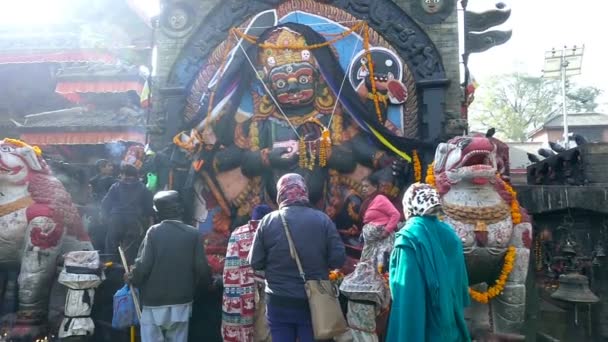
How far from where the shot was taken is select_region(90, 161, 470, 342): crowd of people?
2.87 meters

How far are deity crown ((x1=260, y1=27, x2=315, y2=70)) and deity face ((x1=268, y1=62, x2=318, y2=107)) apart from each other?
0.12m

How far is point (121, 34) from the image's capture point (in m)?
18.0

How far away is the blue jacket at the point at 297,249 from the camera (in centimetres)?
354

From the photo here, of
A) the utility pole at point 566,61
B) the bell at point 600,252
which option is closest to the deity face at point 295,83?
the bell at point 600,252

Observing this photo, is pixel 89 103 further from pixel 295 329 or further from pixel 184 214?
pixel 295 329

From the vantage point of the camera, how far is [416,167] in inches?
260

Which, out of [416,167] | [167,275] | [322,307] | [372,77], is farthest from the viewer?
[372,77]

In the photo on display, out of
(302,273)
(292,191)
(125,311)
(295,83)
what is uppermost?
(295,83)

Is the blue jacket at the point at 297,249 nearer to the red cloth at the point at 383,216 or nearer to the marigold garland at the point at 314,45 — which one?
the red cloth at the point at 383,216

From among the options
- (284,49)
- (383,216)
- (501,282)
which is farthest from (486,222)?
(284,49)

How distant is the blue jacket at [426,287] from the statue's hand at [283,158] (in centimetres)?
389

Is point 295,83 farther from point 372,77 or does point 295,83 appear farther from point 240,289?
point 240,289

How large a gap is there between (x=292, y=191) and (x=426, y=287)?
1.35 metres

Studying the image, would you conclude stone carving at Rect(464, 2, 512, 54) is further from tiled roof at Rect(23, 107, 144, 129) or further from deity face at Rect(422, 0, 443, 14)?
tiled roof at Rect(23, 107, 144, 129)
